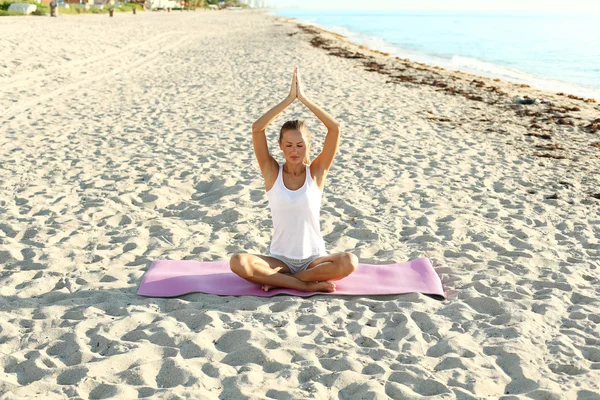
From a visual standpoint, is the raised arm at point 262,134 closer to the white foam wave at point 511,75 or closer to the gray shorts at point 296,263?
the gray shorts at point 296,263

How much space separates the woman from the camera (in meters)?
4.25

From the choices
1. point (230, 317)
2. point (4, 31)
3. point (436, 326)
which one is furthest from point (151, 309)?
point (4, 31)

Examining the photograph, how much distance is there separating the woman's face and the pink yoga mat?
935 mm

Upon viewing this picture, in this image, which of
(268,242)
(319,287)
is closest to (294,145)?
(319,287)

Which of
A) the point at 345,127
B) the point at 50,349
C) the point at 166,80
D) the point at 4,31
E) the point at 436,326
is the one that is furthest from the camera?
the point at 4,31

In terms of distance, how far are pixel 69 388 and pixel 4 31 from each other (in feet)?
66.4

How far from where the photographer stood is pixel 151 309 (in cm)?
405

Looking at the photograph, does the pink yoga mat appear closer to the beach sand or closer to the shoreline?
the beach sand

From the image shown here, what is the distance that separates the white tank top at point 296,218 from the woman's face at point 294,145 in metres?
0.18

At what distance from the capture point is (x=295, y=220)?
14.1 ft

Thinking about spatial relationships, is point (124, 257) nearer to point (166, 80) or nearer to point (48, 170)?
point (48, 170)

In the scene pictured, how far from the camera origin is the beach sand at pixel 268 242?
3312 mm

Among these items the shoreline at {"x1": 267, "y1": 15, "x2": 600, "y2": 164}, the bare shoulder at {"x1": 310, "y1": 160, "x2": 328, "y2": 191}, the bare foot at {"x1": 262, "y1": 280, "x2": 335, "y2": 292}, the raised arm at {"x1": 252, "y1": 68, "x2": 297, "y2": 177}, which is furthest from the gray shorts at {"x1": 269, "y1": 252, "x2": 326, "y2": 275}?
the shoreline at {"x1": 267, "y1": 15, "x2": 600, "y2": 164}

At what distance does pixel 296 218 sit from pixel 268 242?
1216 mm
